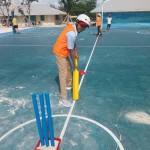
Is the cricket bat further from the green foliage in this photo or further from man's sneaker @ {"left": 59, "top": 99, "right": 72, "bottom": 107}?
the green foliage

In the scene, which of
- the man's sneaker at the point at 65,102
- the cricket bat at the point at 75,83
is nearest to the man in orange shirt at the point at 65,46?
the man's sneaker at the point at 65,102

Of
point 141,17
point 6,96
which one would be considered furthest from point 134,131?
point 141,17

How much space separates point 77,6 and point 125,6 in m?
20.8

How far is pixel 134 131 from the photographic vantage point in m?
3.93

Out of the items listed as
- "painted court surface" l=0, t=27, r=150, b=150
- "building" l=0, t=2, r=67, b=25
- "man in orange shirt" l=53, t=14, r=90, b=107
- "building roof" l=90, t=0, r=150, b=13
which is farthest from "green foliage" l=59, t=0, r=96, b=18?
"man in orange shirt" l=53, t=14, r=90, b=107

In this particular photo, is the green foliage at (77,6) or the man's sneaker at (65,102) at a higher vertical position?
the green foliage at (77,6)

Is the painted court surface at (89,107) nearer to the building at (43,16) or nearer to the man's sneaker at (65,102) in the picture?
the man's sneaker at (65,102)

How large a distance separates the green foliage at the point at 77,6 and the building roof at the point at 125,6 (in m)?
13.2

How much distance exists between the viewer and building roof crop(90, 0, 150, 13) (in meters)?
39.5

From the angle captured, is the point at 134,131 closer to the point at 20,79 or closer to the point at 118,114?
the point at 118,114

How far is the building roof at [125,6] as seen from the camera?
39.5 m

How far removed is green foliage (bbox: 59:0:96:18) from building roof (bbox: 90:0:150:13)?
13.2 metres

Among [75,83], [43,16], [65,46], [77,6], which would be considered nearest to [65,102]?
[75,83]

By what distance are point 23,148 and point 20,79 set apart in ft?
12.5
